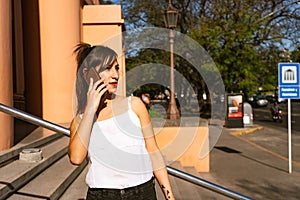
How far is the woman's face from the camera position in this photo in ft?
6.17

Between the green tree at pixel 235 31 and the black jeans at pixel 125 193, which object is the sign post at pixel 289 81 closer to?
the black jeans at pixel 125 193

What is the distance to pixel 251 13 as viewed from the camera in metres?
22.7

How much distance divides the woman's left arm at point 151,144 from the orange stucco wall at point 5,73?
3030 mm

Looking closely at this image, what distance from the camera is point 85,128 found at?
1.81m

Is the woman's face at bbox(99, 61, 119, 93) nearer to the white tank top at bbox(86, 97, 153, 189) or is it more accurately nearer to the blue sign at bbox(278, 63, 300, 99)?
the white tank top at bbox(86, 97, 153, 189)

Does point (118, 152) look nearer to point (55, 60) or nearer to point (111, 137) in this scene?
point (111, 137)

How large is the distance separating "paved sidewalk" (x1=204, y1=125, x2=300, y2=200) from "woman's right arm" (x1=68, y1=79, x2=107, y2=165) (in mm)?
5498

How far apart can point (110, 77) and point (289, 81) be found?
27.8 ft

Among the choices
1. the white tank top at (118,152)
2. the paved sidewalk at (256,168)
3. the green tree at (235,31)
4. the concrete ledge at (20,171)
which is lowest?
the paved sidewalk at (256,168)

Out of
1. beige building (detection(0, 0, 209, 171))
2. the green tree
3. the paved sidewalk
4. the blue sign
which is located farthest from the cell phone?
the green tree

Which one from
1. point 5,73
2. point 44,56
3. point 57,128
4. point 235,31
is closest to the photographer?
point 57,128

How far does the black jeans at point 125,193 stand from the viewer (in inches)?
76.1

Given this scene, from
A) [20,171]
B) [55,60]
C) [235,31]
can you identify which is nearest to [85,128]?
[20,171]

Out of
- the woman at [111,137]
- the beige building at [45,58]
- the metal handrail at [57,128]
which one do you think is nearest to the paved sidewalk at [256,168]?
the beige building at [45,58]
